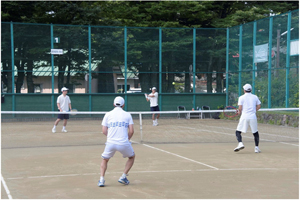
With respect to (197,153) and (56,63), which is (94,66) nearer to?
(56,63)

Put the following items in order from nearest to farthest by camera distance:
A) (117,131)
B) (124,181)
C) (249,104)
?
(117,131)
(124,181)
(249,104)

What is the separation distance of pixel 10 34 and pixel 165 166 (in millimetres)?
17642

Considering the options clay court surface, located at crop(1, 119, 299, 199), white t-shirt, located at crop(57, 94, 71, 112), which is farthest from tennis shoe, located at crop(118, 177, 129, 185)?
white t-shirt, located at crop(57, 94, 71, 112)

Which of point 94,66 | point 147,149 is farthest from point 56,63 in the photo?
point 147,149

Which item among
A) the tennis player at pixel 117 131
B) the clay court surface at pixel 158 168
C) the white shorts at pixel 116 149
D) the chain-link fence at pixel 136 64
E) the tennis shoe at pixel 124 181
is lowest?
the clay court surface at pixel 158 168

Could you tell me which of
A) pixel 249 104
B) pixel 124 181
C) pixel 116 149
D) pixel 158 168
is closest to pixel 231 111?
pixel 249 104

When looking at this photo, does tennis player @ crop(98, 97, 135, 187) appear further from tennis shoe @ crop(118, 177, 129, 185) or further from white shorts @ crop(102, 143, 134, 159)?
tennis shoe @ crop(118, 177, 129, 185)

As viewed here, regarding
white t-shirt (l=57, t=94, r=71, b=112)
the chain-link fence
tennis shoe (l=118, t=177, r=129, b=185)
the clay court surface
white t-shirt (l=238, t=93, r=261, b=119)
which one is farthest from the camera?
the chain-link fence

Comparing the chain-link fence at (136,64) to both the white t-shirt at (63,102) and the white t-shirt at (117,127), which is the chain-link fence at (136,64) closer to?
the white t-shirt at (63,102)

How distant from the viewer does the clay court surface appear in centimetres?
682

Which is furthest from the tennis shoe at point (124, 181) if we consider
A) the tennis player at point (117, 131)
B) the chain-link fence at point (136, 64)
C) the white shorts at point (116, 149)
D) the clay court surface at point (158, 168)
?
the chain-link fence at point (136, 64)

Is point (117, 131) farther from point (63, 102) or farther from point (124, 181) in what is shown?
point (63, 102)

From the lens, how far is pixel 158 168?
901cm

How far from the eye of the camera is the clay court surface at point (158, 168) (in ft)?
22.4
